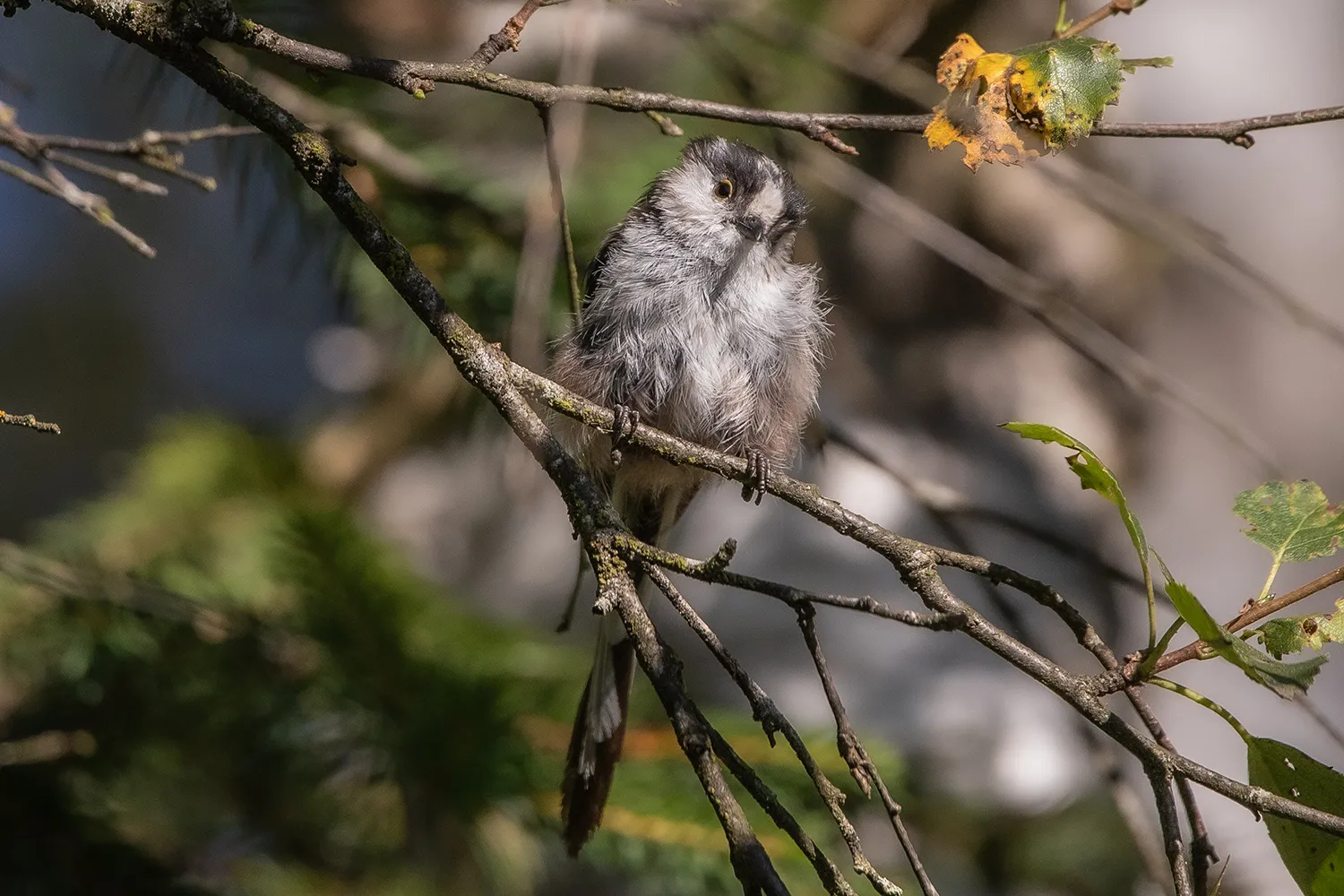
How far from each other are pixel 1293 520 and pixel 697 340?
5.11ft

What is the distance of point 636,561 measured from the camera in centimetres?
150

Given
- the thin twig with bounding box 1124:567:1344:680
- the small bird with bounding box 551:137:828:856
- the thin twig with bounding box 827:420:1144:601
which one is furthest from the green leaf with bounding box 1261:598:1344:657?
the small bird with bounding box 551:137:828:856

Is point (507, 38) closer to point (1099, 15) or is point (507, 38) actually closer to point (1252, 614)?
point (1099, 15)

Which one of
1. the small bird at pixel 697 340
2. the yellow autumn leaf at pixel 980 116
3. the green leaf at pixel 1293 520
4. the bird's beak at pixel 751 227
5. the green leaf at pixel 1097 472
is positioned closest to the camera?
the green leaf at pixel 1097 472

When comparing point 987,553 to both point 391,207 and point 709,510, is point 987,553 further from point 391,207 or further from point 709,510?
point 391,207

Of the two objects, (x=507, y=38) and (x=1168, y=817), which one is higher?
(x=507, y=38)

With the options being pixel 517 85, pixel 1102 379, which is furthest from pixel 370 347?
pixel 517 85

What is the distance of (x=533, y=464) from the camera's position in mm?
3740

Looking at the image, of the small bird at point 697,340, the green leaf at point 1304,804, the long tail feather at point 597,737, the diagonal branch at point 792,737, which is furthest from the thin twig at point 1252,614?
the small bird at point 697,340

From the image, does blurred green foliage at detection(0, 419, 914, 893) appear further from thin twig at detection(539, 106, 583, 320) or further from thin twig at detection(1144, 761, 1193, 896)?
thin twig at detection(1144, 761, 1193, 896)

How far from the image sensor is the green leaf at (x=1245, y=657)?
47.9 inches

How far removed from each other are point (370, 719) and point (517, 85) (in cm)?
157

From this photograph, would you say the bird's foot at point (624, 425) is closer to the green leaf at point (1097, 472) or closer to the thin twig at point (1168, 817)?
the green leaf at point (1097, 472)

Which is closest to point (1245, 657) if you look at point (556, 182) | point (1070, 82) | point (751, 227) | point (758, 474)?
point (758, 474)
